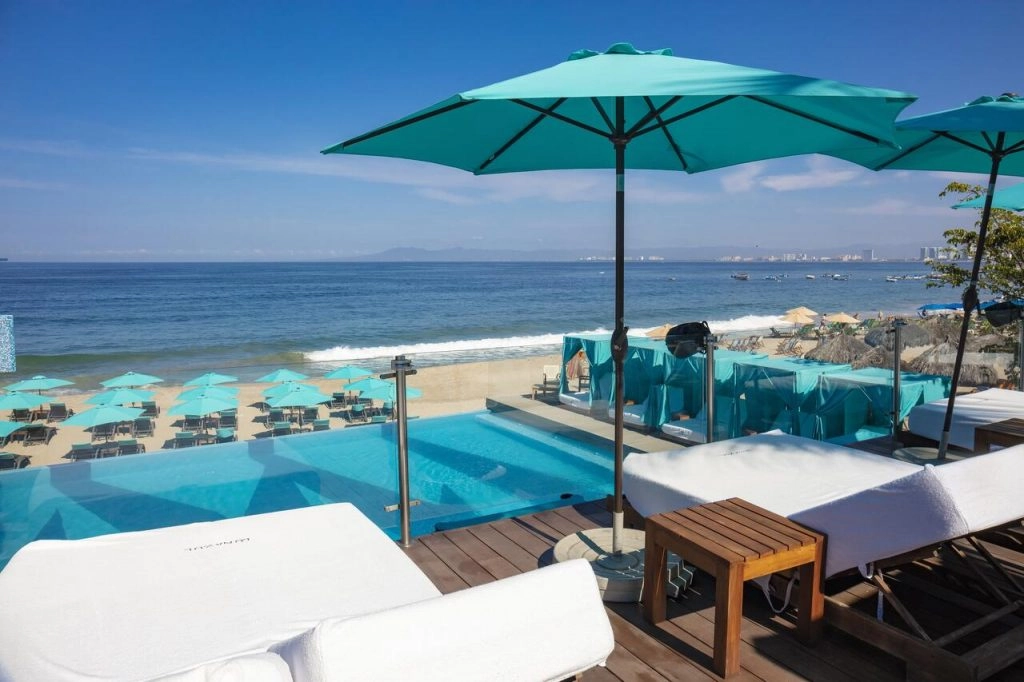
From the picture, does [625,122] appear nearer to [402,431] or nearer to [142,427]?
[402,431]

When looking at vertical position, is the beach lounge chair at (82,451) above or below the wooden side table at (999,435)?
above

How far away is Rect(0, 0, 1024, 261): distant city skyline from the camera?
21.3 m

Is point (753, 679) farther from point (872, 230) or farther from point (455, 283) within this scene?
point (455, 283)

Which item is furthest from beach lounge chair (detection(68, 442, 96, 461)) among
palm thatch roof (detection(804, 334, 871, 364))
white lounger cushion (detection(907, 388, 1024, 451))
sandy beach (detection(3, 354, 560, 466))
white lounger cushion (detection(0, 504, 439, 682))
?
white lounger cushion (detection(907, 388, 1024, 451))

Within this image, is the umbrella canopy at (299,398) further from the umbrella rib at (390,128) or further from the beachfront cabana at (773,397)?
the beachfront cabana at (773,397)

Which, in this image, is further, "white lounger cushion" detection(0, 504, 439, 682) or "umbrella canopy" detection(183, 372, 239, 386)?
"umbrella canopy" detection(183, 372, 239, 386)

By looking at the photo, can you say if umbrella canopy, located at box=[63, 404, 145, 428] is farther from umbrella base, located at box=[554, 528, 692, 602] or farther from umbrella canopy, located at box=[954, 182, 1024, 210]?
umbrella canopy, located at box=[954, 182, 1024, 210]

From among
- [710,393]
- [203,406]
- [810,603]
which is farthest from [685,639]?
[203,406]

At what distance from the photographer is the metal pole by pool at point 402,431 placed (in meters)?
3.57

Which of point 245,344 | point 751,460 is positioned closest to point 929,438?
point 751,460

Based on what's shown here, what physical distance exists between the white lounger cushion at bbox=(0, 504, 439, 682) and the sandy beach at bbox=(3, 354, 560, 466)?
1.17 metres

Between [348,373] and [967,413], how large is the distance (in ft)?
14.7

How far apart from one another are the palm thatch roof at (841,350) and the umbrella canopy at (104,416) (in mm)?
4924

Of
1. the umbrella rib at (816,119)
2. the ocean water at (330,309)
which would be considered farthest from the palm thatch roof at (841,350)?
the ocean water at (330,309)
